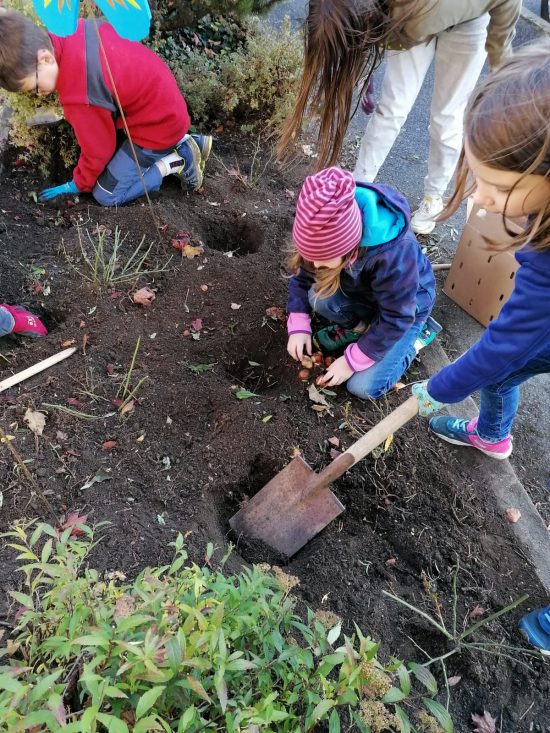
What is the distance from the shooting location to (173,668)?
0.93 meters

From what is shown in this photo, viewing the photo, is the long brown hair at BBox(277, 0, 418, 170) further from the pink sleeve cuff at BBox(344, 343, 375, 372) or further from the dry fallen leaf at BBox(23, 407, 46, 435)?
the dry fallen leaf at BBox(23, 407, 46, 435)

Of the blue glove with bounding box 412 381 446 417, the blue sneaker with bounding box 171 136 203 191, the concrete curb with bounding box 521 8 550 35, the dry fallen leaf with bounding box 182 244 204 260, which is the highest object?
the concrete curb with bounding box 521 8 550 35

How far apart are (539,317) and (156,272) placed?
6.56ft

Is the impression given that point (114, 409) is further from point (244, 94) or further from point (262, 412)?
point (244, 94)

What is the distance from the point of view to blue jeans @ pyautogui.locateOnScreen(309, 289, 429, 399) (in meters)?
2.52

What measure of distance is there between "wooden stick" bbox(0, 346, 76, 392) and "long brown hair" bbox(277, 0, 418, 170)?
142 cm

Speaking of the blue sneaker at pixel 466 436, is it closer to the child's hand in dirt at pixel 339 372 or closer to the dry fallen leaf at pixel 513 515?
the dry fallen leaf at pixel 513 515

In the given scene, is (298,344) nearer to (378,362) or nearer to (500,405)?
(378,362)

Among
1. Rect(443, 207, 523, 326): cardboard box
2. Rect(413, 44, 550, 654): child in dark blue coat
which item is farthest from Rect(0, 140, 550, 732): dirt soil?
Rect(443, 207, 523, 326): cardboard box

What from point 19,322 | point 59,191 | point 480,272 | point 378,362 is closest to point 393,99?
point 480,272

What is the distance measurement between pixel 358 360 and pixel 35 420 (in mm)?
1399

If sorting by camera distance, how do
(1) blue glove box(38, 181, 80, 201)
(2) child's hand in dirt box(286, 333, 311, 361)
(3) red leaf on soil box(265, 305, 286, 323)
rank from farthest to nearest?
(1) blue glove box(38, 181, 80, 201) < (3) red leaf on soil box(265, 305, 286, 323) < (2) child's hand in dirt box(286, 333, 311, 361)

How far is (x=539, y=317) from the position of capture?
5.18 feet

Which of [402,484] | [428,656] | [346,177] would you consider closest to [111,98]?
[346,177]
